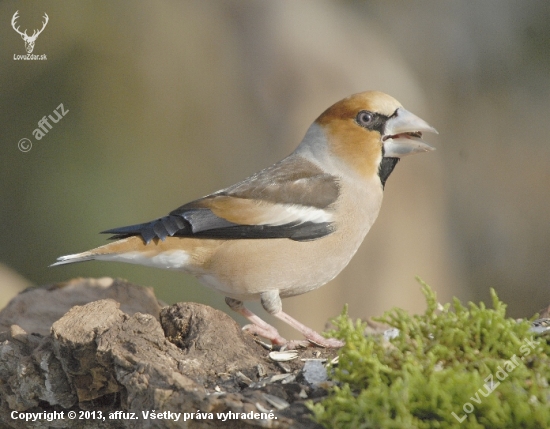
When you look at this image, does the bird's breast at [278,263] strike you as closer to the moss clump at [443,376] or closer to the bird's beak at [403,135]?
the bird's beak at [403,135]

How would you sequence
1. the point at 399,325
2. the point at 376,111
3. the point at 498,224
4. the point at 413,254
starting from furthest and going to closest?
the point at 498,224
the point at 413,254
the point at 376,111
the point at 399,325

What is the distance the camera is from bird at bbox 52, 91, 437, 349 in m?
3.81

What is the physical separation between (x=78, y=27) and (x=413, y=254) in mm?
5363

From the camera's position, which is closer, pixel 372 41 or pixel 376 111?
pixel 376 111

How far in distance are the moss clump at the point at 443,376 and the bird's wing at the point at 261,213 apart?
4.01 feet

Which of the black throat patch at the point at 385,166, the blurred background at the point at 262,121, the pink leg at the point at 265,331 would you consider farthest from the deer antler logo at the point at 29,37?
the pink leg at the point at 265,331

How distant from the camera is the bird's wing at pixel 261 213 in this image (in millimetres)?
3826

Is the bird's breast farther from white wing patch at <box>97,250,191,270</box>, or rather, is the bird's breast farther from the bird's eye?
the bird's eye

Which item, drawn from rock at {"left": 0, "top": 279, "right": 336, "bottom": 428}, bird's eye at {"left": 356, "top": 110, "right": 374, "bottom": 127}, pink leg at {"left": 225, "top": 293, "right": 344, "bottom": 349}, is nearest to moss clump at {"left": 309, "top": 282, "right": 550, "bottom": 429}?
rock at {"left": 0, "top": 279, "right": 336, "bottom": 428}

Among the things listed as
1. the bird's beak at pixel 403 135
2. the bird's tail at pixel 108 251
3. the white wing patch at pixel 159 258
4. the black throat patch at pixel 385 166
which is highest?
the bird's beak at pixel 403 135

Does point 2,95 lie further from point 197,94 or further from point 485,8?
point 485,8

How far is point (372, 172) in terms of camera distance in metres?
4.20

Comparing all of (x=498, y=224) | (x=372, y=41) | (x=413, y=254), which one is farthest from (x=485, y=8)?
(x=413, y=254)

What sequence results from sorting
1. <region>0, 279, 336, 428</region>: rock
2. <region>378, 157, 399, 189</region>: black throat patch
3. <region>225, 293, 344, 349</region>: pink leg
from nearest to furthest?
<region>0, 279, 336, 428</region>: rock, <region>225, 293, 344, 349</region>: pink leg, <region>378, 157, 399, 189</region>: black throat patch
